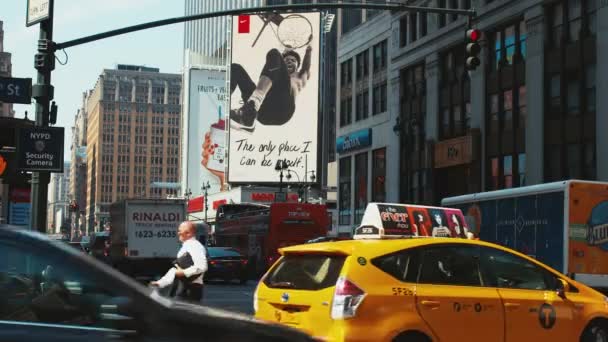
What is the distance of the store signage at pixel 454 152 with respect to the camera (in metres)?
47.9

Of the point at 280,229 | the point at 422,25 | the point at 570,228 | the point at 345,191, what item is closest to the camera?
the point at 570,228

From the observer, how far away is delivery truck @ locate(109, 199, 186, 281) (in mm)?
32188

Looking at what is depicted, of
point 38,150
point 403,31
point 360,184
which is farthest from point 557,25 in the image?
point 38,150

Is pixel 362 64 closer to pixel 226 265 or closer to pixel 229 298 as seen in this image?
pixel 226 265

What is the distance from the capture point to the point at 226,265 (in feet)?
107

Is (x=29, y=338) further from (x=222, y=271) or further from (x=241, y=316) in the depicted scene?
(x=222, y=271)

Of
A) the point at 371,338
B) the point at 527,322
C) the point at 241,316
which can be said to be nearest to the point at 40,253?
the point at 241,316

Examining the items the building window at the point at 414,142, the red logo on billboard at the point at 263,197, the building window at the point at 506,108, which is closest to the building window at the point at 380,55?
the building window at the point at 414,142

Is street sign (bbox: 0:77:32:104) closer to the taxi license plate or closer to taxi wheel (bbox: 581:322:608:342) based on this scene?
the taxi license plate

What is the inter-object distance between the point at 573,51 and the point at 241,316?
36.8 metres

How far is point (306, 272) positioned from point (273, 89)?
224 feet

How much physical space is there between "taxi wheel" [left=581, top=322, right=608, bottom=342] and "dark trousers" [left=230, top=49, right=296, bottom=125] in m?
66.0

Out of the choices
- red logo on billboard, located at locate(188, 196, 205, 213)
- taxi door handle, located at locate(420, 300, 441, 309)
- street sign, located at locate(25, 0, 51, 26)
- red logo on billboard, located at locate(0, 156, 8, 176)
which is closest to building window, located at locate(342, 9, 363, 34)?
red logo on billboard, located at locate(188, 196, 205, 213)

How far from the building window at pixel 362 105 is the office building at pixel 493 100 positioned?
0.78 meters
